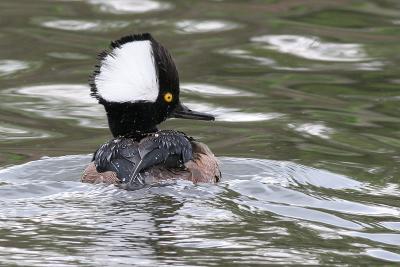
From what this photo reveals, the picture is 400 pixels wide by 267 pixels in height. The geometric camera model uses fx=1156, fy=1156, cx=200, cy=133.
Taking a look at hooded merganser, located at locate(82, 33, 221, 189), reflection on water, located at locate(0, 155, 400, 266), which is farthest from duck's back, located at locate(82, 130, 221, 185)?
reflection on water, located at locate(0, 155, 400, 266)

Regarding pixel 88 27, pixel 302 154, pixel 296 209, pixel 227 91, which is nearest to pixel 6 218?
pixel 296 209

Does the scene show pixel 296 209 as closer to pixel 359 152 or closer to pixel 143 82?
pixel 143 82

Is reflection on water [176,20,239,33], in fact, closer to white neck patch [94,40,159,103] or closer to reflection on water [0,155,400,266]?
reflection on water [0,155,400,266]

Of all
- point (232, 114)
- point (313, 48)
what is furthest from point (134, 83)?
point (313, 48)

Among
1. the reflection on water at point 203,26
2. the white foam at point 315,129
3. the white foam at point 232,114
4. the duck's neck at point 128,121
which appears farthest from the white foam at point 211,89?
the duck's neck at point 128,121

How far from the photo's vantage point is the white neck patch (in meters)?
8.47

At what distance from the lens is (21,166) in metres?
9.27

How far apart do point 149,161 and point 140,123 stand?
760 millimetres

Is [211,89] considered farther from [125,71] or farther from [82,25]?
[125,71]

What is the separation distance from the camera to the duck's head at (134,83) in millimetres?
8477

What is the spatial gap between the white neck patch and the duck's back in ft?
1.13

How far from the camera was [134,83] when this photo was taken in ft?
28.0

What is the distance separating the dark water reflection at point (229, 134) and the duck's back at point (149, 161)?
124 mm

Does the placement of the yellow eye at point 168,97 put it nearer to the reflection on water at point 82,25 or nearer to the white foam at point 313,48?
the white foam at point 313,48
